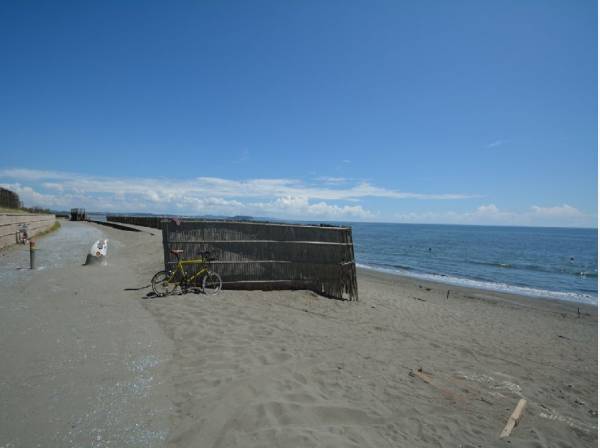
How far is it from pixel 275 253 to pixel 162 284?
10.6ft

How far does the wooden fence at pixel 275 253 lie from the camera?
9.93 m

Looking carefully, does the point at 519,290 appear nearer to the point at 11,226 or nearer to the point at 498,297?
the point at 498,297

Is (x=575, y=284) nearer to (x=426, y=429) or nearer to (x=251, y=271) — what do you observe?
(x=251, y=271)

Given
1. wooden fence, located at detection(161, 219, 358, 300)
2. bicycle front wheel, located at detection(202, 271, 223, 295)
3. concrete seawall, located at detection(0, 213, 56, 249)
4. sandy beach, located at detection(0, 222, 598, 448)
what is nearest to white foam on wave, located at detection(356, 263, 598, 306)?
sandy beach, located at detection(0, 222, 598, 448)

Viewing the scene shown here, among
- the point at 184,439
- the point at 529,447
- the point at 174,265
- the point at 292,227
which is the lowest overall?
the point at 529,447

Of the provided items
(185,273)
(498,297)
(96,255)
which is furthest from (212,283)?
(498,297)

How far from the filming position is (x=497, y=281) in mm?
21875

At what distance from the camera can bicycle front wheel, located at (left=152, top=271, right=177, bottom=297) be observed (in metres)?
8.77

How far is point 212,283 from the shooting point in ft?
31.2

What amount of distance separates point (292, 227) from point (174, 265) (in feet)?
11.5

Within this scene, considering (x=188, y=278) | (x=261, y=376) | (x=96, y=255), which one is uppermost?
(x=96, y=255)

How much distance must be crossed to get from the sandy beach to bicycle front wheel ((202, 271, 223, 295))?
267mm

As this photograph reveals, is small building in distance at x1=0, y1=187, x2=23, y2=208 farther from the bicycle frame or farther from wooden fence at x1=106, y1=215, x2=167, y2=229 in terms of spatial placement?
the bicycle frame

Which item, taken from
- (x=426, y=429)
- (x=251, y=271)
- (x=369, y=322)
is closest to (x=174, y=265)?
(x=251, y=271)
